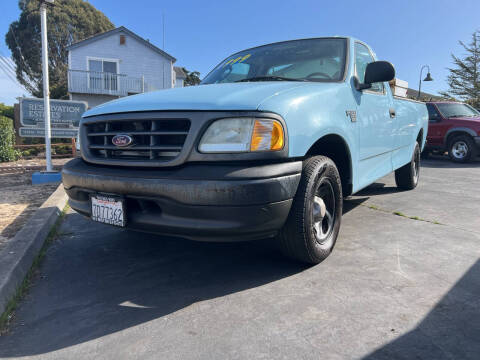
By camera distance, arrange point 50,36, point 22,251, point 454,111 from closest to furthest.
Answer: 1. point 22,251
2. point 454,111
3. point 50,36

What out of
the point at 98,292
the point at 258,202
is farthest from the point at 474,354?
the point at 98,292

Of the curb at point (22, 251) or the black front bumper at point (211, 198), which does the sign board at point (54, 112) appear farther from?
the black front bumper at point (211, 198)

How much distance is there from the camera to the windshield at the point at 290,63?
3.22 m

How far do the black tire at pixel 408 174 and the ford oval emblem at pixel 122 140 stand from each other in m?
4.52

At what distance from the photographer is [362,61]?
3736 millimetres

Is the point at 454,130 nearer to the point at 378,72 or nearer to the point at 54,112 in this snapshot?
the point at 378,72

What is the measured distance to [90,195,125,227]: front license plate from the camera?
2319mm

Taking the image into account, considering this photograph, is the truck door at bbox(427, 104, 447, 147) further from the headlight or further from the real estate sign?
the headlight

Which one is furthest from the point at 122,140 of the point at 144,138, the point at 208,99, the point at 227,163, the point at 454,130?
the point at 454,130

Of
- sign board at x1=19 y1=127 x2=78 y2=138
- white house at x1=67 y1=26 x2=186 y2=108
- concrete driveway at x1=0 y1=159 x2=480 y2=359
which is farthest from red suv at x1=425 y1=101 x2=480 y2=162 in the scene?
white house at x1=67 y1=26 x2=186 y2=108

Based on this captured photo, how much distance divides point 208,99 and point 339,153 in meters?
1.36

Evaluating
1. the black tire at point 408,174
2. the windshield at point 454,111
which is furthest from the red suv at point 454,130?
the black tire at point 408,174

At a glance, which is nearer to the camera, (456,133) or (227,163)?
(227,163)

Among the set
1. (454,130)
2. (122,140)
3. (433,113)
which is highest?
(433,113)
